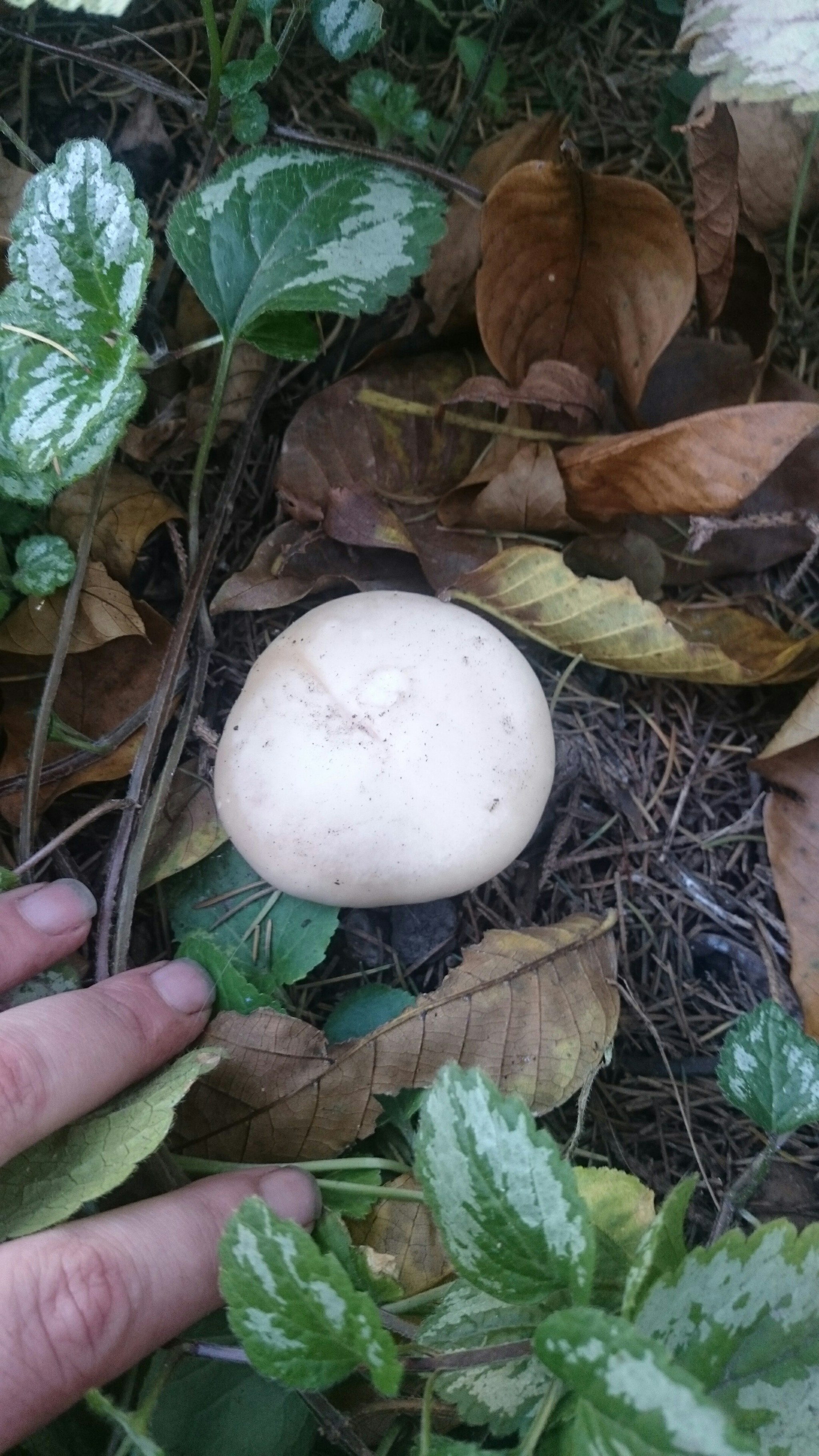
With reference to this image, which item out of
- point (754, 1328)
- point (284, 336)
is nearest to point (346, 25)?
point (284, 336)

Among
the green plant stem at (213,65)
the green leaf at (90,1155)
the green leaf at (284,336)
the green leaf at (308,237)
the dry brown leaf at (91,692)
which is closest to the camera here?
the green leaf at (90,1155)

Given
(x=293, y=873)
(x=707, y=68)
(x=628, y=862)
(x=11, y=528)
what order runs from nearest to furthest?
(x=707, y=68)
(x=293, y=873)
(x=11, y=528)
(x=628, y=862)

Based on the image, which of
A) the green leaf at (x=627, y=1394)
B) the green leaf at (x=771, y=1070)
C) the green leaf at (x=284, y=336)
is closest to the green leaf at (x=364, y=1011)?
the green leaf at (x=771, y=1070)

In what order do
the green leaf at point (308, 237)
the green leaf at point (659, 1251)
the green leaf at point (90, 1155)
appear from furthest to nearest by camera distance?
the green leaf at point (308, 237)
the green leaf at point (90, 1155)
the green leaf at point (659, 1251)

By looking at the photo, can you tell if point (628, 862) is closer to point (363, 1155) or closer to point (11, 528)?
point (363, 1155)

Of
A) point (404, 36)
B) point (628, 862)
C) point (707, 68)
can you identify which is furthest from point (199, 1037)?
point (404, 36)

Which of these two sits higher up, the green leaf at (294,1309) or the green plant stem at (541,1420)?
the green leaf at (294,1309)

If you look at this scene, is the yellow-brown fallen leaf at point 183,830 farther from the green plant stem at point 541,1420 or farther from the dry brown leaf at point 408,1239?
the green plant stem at point 541,1420
